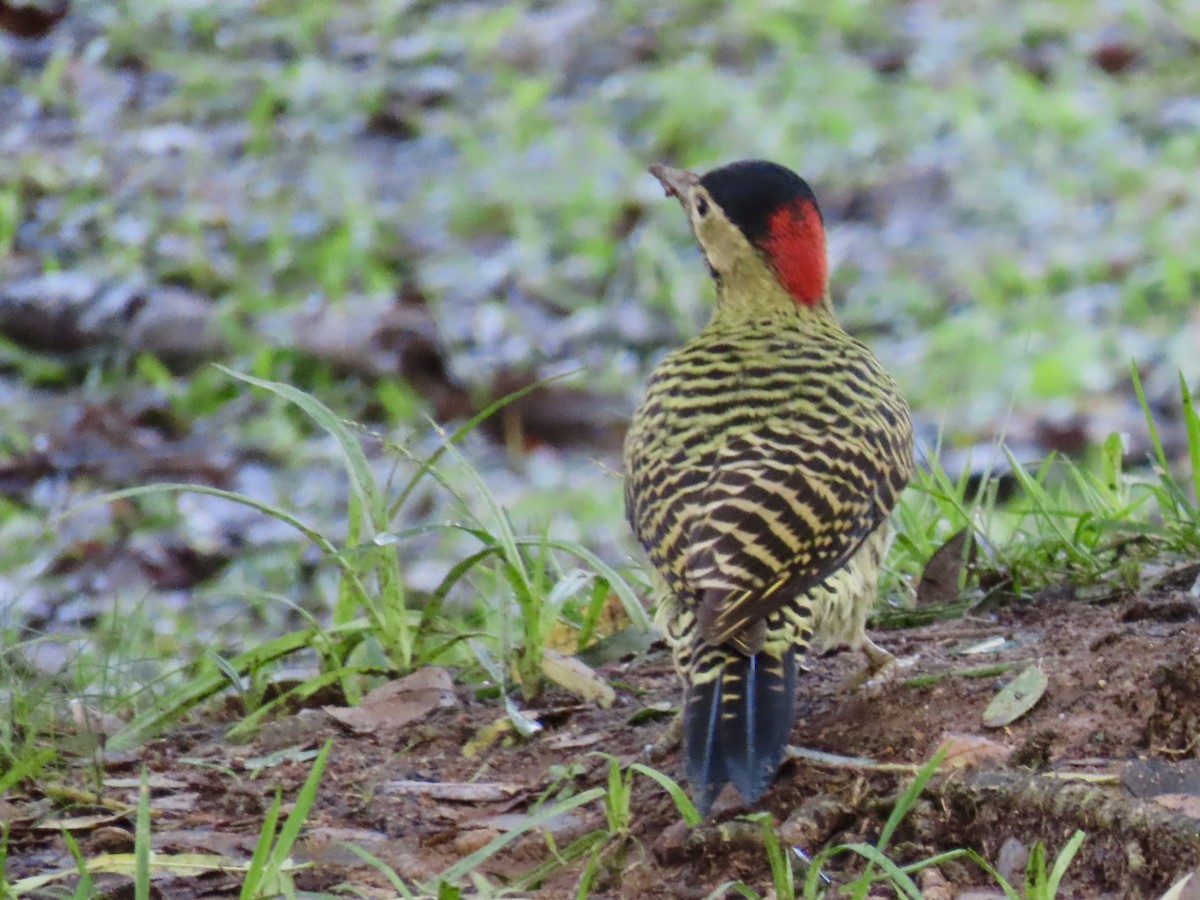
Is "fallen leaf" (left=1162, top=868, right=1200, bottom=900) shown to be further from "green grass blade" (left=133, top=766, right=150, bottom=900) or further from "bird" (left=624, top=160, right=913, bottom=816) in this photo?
"green grass blade" (left=133, top=766, right=150, bottom=900)

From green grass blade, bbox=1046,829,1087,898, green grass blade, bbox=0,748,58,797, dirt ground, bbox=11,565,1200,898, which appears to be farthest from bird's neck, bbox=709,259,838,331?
green grass blade, bbox=0,748,58,797

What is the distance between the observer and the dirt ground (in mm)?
Result: 2939

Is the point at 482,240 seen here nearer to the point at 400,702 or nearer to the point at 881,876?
the point at 400,702

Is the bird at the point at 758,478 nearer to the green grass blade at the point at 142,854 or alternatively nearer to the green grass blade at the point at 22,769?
the green grass blade at the point at 142,854

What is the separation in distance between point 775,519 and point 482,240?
19.9 feet

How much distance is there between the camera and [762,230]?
4418mm

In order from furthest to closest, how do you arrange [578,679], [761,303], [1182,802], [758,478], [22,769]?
Answer: [761,303] → [578,679] → [758,478] → [22,769] → [1182,802]

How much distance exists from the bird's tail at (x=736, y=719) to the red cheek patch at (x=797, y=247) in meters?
1.30

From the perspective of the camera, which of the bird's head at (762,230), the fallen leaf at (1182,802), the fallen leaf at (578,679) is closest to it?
the fallen leaf at (1182,802)

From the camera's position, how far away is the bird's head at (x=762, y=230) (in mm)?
4332

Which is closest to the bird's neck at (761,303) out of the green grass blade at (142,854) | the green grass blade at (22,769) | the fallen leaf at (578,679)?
the fallen leaf at (578,679)

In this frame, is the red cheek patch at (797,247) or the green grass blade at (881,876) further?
the red cheek patch at (797,247)

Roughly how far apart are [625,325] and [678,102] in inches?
81.5

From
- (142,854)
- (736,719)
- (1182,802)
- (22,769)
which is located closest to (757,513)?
(736,719)
